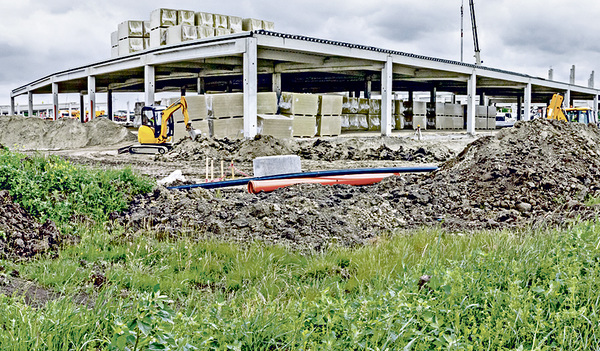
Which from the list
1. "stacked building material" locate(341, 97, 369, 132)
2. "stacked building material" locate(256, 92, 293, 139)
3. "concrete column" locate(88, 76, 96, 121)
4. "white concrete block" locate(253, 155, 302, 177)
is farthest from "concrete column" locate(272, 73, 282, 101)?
"white concrete block" locate(253, 155, 302, 177)

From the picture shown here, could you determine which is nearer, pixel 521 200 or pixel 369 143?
pixel 521 200

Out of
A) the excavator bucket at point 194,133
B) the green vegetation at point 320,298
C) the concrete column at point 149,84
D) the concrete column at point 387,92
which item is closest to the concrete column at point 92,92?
the concrete column at point 149,84

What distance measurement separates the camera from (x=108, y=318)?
12.0ft

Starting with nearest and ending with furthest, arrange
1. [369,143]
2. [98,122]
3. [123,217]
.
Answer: [123,217] → [369,143] → [98,122]

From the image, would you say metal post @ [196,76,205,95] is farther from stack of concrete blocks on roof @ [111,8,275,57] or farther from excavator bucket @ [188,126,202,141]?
excavator bucket @ [188,126,202,141]

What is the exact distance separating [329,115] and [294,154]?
25.5ft

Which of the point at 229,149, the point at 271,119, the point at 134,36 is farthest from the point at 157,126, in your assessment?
the point at 134,36

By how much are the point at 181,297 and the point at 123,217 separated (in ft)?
11.0

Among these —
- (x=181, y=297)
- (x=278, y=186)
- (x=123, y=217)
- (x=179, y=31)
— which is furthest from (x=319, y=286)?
(x=179, y=31)

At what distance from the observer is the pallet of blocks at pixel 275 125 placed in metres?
23.2

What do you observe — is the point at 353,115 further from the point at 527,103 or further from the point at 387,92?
the point at 527,103

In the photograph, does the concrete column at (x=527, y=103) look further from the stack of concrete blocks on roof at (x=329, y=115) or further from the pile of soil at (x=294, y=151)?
the pile of soil at (x=294, y=151)

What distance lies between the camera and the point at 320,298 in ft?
12.5

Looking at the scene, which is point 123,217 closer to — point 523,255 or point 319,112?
point 523,255
